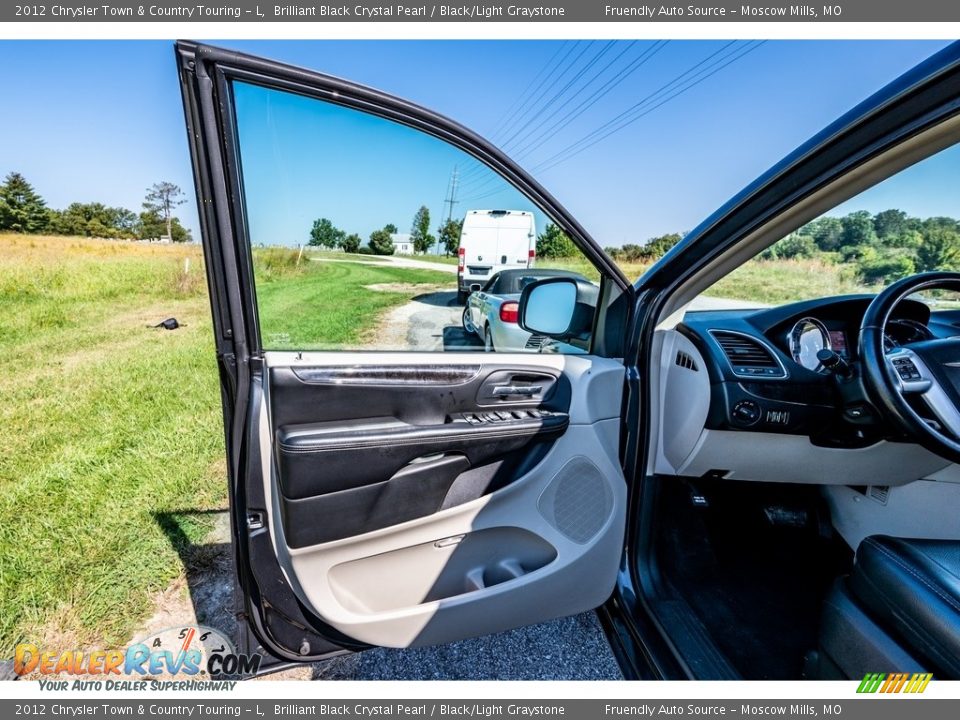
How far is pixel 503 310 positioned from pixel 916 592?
1465 millimetres

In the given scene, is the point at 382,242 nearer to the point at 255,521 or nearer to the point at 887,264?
the point at 255,521

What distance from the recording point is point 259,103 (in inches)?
45.6

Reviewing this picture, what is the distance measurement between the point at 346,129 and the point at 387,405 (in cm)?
84

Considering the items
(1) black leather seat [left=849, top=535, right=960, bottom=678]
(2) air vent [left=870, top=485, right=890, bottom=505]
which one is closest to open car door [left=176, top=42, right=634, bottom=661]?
(1) black leather seat [left=849, top=535, right=960, bottom=678]

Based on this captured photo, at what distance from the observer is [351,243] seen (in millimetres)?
1444

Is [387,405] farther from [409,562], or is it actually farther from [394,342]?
[409,562]

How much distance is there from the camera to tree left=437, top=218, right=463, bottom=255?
4.85 ft

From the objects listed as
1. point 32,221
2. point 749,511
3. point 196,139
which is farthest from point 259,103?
point 32,221

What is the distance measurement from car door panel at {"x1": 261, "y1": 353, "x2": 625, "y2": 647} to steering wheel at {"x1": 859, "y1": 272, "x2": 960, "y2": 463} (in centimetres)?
83

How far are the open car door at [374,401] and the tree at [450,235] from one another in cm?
7

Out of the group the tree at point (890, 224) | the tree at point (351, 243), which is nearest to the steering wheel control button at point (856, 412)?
the tree at point (890, 224)

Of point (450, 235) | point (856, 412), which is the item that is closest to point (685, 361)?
point (856, 412)

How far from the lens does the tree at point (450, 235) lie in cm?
148

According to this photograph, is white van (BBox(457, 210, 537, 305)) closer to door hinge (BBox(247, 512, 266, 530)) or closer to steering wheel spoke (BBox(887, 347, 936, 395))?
door hinge (BBox(247, 512, 266, 530))
